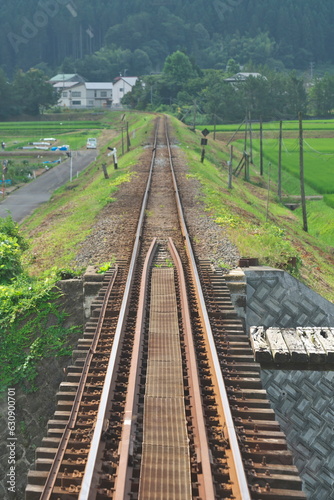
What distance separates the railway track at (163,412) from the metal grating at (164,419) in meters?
0.01

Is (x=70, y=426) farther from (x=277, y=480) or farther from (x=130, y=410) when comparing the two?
(x=277, y=480)

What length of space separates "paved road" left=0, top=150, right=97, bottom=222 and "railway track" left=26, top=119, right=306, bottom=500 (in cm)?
2236

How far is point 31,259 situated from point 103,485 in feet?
33.8

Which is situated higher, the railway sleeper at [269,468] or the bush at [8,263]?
the bush at [8,263]

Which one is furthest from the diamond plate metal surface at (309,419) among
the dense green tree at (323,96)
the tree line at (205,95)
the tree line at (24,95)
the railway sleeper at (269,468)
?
the tree line at (24,95)

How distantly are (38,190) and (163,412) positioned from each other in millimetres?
37220

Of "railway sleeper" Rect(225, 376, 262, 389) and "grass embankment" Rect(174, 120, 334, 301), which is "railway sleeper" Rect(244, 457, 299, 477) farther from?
"grass embankment" Rect(174, 120, 334, 301)

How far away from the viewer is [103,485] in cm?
510

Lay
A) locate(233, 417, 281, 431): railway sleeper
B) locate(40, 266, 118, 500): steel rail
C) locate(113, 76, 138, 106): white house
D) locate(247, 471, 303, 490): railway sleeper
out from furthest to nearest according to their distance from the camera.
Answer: locate(113, 76, 138, 106): white house, locate(233, 417, 281, 431): railway sleeper, locate(247, 471, 303, 490): railway sleeper, locate(40, 266, 118, 500): steel rail

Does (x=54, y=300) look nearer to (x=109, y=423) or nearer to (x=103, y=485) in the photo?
(x=109, y=423)

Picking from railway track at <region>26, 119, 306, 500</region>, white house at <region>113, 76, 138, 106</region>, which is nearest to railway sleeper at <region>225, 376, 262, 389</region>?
railway track at <region>26, 119, 306, 500</region>

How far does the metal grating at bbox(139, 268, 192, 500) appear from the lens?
5.01 metres

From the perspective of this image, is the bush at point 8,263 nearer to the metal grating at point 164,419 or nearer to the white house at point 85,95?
the metal grating at point 164,419

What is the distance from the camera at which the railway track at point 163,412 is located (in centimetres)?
506
